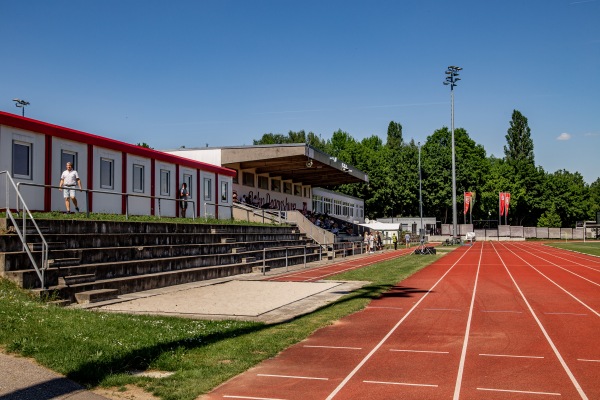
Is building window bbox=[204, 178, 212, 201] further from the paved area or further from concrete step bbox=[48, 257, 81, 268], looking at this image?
concrete step bbox=[48, 257, 81, 268]

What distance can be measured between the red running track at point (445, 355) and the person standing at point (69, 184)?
9.76m

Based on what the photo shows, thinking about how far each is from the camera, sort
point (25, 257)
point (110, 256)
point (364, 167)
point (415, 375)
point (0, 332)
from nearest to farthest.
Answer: point (415, 375), point (0, 332), point (25, 257), point (110, 256), point (364, 167)

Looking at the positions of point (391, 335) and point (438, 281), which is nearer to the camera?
point (391, 335)

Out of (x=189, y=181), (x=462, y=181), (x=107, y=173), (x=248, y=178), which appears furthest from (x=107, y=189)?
(x=462, y=181)

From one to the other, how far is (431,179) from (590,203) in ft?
135

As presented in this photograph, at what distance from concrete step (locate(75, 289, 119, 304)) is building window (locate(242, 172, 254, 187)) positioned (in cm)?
2504

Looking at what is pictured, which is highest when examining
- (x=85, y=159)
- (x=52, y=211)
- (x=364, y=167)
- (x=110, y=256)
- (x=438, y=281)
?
(x=364, y=167)

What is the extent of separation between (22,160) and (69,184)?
1512mm

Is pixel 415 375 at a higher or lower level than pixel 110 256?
lower

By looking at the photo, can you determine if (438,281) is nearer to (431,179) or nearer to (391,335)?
(391,335)

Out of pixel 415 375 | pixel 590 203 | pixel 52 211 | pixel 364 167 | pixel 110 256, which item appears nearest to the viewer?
pixel 415 375

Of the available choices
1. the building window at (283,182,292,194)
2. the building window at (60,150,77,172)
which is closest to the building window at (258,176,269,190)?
the building window at (283,182,292,194)

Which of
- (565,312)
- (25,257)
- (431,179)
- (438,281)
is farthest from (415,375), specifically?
(431,179)

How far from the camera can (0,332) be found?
25.3 feet
